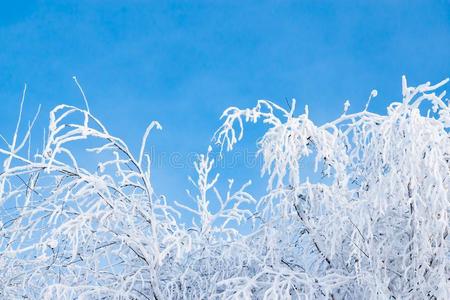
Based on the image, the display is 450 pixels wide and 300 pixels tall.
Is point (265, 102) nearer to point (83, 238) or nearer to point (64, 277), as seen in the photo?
point (83, 238)

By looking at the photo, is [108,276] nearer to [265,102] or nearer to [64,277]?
[64,277]

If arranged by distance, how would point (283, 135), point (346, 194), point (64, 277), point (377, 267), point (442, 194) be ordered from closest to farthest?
point (442, 194) → point (377, 267) → point (283, 135) → point (346, 194) → point (64, 277)

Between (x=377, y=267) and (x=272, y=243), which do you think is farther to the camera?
(x=272, y=243)

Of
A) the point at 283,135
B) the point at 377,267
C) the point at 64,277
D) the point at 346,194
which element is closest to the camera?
the point at 377,267

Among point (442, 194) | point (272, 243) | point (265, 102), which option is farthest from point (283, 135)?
point (442, 194)

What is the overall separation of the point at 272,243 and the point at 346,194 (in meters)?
0.84

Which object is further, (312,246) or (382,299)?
(312,246)

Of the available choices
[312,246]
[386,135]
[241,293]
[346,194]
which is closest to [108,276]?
[241,293]

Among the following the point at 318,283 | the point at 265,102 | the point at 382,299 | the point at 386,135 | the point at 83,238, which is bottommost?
the point at 382,299

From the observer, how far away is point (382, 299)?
4844 mm

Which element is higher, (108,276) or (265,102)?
(265,102)

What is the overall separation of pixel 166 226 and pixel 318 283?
196cm

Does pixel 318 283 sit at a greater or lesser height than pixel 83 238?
lesser

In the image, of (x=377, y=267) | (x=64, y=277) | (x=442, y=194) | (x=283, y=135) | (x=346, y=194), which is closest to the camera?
(x=442, y=194)
